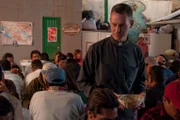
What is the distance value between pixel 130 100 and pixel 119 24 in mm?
494

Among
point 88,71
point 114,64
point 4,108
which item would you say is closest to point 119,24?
point 114,64

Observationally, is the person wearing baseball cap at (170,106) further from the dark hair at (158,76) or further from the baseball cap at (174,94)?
the dark hair at (158,76)

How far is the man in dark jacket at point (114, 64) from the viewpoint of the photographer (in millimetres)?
2090

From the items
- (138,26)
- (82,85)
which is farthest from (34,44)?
(82,85)

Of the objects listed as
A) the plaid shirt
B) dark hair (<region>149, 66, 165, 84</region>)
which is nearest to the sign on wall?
dark hair (<region>149, 66, 165, 84</region>)

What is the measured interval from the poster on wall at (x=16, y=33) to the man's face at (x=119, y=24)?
6.48 meters

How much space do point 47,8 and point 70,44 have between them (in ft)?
3.82

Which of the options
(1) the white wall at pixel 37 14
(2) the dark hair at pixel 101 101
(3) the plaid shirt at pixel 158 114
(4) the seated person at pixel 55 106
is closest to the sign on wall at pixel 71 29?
(1) the white wall at pixel 37 14

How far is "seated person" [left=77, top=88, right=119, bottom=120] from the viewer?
1.74 metres

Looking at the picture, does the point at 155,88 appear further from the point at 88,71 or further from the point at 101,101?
the point at 101,101

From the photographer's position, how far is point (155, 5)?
41.3 feet

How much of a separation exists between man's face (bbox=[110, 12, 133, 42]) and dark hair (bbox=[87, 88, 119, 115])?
0.45 metres

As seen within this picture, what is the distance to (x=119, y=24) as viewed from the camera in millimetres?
2023

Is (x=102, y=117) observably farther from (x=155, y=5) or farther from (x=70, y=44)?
(x=155, y=5)
